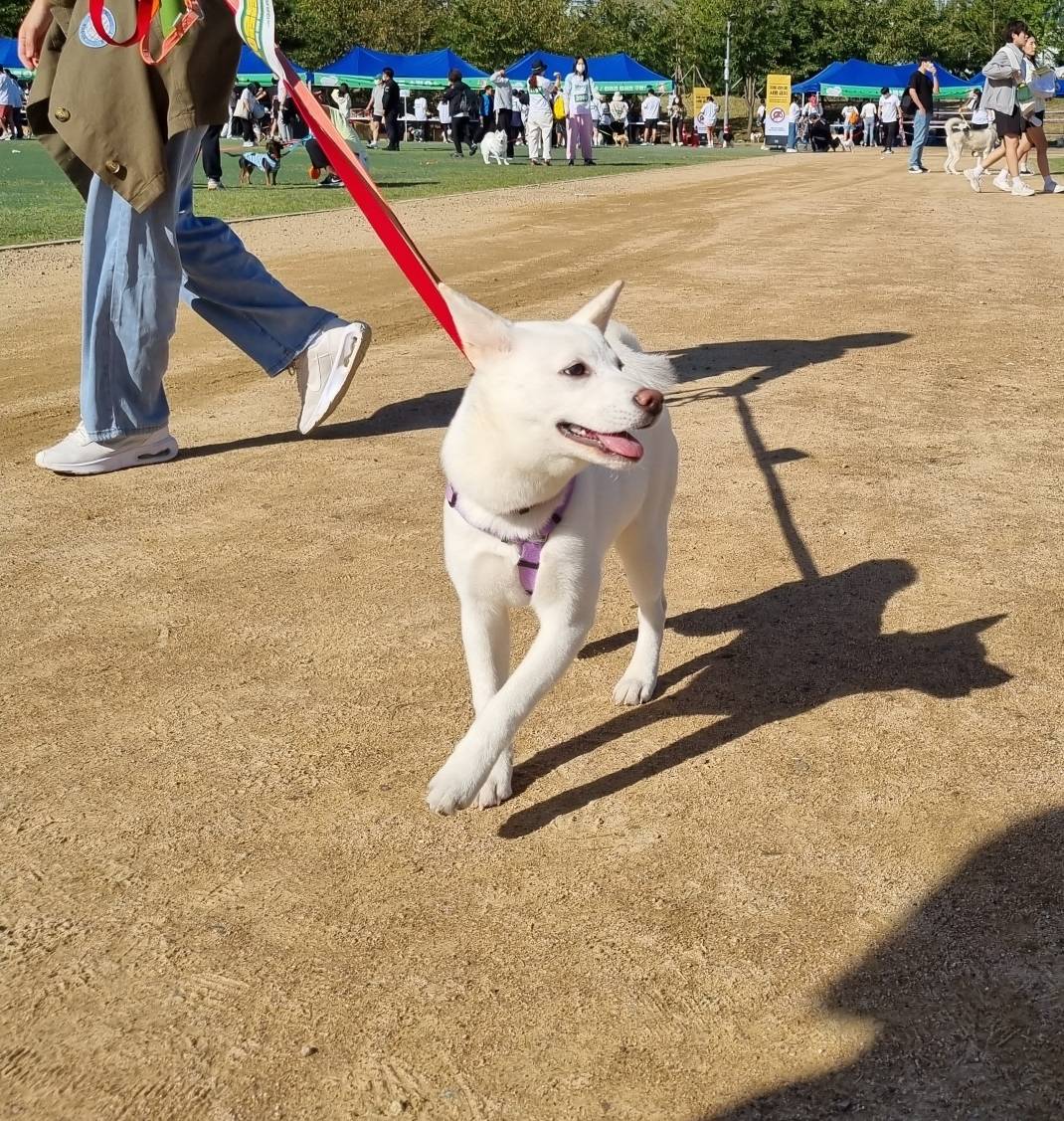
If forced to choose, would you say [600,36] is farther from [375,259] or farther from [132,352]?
[132,352]

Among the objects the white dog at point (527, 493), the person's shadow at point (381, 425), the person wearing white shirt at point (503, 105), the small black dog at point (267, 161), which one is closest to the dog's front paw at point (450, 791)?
the white dog at point (527, 493)

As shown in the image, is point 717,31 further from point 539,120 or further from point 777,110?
point 539,120

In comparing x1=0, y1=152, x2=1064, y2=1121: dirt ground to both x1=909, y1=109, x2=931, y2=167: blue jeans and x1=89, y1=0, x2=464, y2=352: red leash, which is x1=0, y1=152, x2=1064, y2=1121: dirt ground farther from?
x1=909, y1=109, x2=931, y2=167: blue jeans

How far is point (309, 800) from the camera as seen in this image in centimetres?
313

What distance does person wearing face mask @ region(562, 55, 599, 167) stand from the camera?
31.1 m

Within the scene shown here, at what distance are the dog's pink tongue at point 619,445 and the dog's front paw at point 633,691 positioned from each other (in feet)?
3.34

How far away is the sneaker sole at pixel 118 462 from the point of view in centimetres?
550

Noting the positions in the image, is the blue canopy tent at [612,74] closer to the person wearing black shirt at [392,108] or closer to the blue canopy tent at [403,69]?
the blue canopy tent at [403,69]

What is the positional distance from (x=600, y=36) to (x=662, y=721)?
312 ft

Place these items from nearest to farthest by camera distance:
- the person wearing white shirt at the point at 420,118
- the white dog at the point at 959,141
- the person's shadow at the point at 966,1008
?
the person's shadow at the point at 966,1008, the white dog at the point at 959,141, the person wearing white shirt at the point at 420,118

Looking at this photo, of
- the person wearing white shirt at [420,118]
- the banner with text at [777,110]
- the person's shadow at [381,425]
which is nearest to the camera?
the person's shadow at [381,425]

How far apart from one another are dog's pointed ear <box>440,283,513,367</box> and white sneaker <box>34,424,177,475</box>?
3085 millimetres

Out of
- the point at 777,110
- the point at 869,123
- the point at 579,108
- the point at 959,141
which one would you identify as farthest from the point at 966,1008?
the point at 869,123

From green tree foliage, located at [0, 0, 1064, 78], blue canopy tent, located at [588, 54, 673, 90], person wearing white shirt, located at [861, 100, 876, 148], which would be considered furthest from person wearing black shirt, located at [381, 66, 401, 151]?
green tree foliage, located at [0, 0, 1064, 78]
